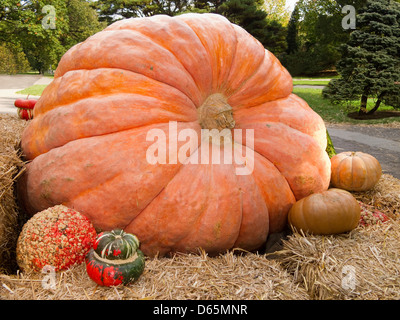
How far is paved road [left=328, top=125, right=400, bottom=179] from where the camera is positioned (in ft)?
18.8

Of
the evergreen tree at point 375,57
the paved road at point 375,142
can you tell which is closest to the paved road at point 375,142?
the paved road at point 375,142

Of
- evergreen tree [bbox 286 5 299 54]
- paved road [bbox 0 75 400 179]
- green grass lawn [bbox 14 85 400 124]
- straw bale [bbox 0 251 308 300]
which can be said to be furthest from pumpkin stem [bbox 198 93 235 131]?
evergreen tree [bbox 286 5 299 54]

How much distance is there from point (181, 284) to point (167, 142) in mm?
871

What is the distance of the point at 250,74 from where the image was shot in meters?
2.56

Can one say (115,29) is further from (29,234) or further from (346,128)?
(346,128)

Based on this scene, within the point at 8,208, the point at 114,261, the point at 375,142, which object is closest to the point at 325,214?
the point at 114,261

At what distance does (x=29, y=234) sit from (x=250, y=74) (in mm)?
1919

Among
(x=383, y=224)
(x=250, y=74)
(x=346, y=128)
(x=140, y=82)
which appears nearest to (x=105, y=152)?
(x=140, y=82)

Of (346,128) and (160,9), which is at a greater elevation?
(160,9)

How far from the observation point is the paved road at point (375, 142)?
18.8ft

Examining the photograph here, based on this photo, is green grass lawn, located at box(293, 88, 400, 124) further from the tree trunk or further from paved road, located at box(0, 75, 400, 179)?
paved road, located at box(0, 75, 400, 179)

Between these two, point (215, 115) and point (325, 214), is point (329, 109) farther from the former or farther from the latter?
point (215, 115)

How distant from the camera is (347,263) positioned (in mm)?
2025

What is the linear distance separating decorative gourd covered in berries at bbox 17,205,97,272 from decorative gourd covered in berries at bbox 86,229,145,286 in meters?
0.14
